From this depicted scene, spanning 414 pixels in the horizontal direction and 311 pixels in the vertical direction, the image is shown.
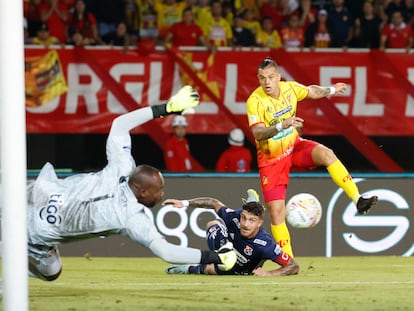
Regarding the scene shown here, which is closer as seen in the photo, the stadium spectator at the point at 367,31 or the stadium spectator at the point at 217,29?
the stadium spectator at the point at 217,29

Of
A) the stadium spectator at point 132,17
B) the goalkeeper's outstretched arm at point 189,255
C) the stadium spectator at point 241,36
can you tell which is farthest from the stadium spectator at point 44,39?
the goalkeeper's outstretched arm at point 189,255

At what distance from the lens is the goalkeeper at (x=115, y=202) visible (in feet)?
28.1

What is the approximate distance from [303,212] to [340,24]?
19.5 ft

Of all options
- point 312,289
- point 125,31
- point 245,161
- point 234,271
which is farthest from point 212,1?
point 312,289

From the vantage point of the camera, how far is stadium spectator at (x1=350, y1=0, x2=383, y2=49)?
57.6 ft

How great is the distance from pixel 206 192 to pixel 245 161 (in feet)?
4.53

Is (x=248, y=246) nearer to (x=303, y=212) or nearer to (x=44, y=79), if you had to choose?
(x=303, y=212)

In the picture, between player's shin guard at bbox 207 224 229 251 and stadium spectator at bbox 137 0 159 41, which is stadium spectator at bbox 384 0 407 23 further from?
player's shin guard at bbox 207 224 229 251

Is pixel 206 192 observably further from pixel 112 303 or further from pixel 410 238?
pixel 112 303

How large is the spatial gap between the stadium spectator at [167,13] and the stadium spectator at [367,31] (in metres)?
2.56

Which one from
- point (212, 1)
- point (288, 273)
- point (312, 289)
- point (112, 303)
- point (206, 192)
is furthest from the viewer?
point (212, 1)

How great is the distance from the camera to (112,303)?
9.15 m

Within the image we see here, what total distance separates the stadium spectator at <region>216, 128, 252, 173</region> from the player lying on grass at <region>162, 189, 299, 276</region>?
159 inches

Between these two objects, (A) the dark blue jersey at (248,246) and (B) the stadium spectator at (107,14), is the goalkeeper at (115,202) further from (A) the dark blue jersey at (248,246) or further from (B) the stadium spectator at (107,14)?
(B) the stadium spectator at (107,14)
